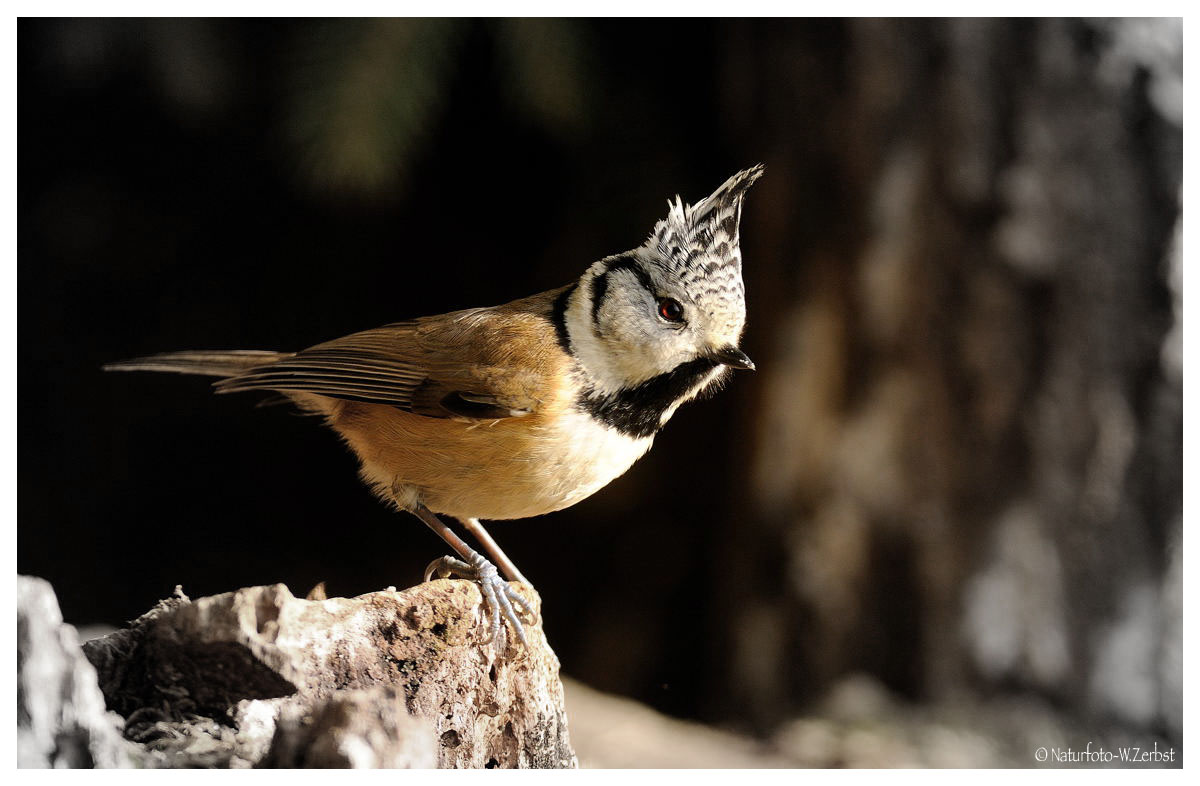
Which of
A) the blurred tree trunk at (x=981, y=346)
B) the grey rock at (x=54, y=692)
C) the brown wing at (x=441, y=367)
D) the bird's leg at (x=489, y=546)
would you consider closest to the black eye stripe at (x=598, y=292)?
the brown wing at (x=441, y=367)

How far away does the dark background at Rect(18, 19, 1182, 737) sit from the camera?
10.8 feet

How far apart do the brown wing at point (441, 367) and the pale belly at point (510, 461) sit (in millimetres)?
48

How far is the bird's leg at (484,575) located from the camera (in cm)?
205

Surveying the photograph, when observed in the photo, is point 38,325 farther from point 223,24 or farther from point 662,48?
point 662,48

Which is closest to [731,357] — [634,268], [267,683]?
[634,268]

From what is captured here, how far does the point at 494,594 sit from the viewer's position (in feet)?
6.81

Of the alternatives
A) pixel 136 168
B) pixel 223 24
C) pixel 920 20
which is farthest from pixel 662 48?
pixel 136 168

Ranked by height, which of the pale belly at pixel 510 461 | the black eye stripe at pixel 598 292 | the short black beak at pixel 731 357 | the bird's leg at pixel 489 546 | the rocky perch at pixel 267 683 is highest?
the black eye stripe at pixel 598 292

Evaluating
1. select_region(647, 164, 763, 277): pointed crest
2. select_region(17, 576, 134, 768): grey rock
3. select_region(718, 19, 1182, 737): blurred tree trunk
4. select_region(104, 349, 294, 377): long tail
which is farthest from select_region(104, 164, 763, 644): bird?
select_region(718, 19, 1182, 737): blurred tree trunk

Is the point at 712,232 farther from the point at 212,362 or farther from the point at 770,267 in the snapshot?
the point at 770,267

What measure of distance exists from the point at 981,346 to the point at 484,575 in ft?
6.84

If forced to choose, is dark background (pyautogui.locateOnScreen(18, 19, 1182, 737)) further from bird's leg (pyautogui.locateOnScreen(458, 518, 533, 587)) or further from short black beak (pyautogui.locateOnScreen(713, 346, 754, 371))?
short black beak (pyautogui.locateOnScreen(713, 346, 754, 371))

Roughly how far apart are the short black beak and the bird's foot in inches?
25.7

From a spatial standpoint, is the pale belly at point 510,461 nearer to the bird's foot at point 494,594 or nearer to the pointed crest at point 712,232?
the bird's foot at point 494,594
